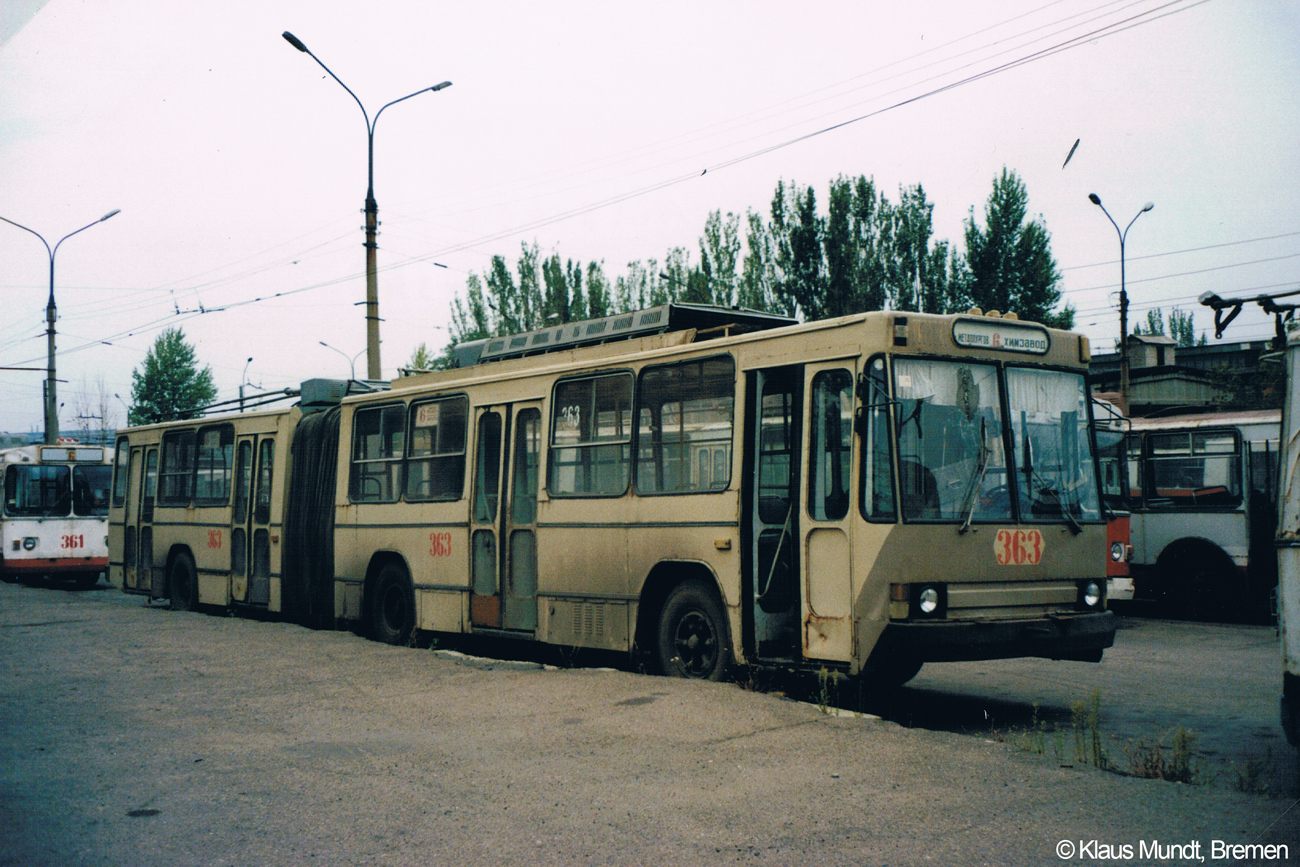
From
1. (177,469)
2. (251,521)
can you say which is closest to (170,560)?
(177,469)

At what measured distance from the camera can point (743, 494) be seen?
885 cm

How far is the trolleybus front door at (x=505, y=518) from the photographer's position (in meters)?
11.2

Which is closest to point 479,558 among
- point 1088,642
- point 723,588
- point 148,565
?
point 723,588

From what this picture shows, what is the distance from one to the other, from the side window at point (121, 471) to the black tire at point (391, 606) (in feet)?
26.5

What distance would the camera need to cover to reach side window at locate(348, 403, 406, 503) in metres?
13.3

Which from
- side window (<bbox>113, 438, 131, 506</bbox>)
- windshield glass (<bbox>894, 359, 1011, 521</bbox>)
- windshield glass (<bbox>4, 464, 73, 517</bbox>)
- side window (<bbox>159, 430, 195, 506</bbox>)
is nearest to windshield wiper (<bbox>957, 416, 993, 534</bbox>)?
windshield glass (<bbox>894, 359, 1011, 521</bbox>)

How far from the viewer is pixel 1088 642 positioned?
813 centimetres

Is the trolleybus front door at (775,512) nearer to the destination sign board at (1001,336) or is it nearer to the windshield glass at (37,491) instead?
the destination sign board at (1001,336)

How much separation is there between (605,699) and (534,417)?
141 inches

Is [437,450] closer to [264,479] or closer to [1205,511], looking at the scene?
[264,479]

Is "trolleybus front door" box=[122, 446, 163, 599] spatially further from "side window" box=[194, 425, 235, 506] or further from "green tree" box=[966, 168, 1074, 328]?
"green tree" box=[966, 168, 1074, 328]

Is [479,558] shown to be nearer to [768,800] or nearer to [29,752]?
[29,752]

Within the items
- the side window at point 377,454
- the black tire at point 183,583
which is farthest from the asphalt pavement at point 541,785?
the black tire at point 183,583

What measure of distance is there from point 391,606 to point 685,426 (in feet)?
18.0
